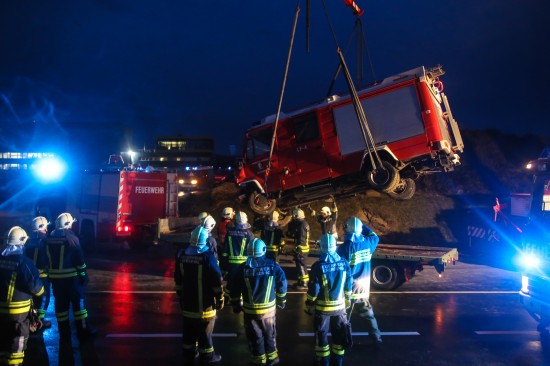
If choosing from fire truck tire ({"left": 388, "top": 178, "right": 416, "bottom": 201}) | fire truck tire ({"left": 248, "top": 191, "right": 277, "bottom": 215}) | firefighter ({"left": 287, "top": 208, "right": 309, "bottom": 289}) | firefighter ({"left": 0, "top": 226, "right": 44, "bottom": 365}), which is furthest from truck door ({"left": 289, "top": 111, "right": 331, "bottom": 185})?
firefighter ({"left": 0, "top": 226, "right": 44, "bottom": 365})

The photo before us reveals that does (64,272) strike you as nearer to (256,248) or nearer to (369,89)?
(256,248)

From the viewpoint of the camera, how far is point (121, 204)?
12.1 metres

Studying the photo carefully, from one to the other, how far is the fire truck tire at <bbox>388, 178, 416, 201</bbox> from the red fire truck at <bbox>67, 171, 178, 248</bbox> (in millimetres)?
6648

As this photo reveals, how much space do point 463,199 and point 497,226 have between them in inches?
162

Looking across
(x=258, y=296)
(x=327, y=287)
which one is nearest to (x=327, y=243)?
(x=327, y=287)

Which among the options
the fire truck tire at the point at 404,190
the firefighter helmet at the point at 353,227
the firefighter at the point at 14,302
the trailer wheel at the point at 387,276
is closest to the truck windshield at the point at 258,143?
the fire truck tire at the point at 404,190

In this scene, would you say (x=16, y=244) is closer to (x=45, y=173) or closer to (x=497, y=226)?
(x=497, y=226)

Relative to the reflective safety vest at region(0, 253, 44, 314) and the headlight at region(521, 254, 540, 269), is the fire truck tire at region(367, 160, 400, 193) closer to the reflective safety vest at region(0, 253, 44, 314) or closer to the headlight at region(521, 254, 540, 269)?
the headlight at region(521, 254, 540, 269)

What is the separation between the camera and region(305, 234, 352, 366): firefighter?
4.61 m

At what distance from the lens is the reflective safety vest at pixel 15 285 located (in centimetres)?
453

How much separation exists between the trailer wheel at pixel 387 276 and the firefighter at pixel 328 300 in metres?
4.19

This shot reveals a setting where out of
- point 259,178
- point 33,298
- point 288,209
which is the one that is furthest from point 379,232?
point 33,298

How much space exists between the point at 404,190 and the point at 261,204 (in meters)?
3.63

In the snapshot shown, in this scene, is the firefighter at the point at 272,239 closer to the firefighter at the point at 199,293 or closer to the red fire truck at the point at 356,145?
the red fire truck at the point at 356,145
